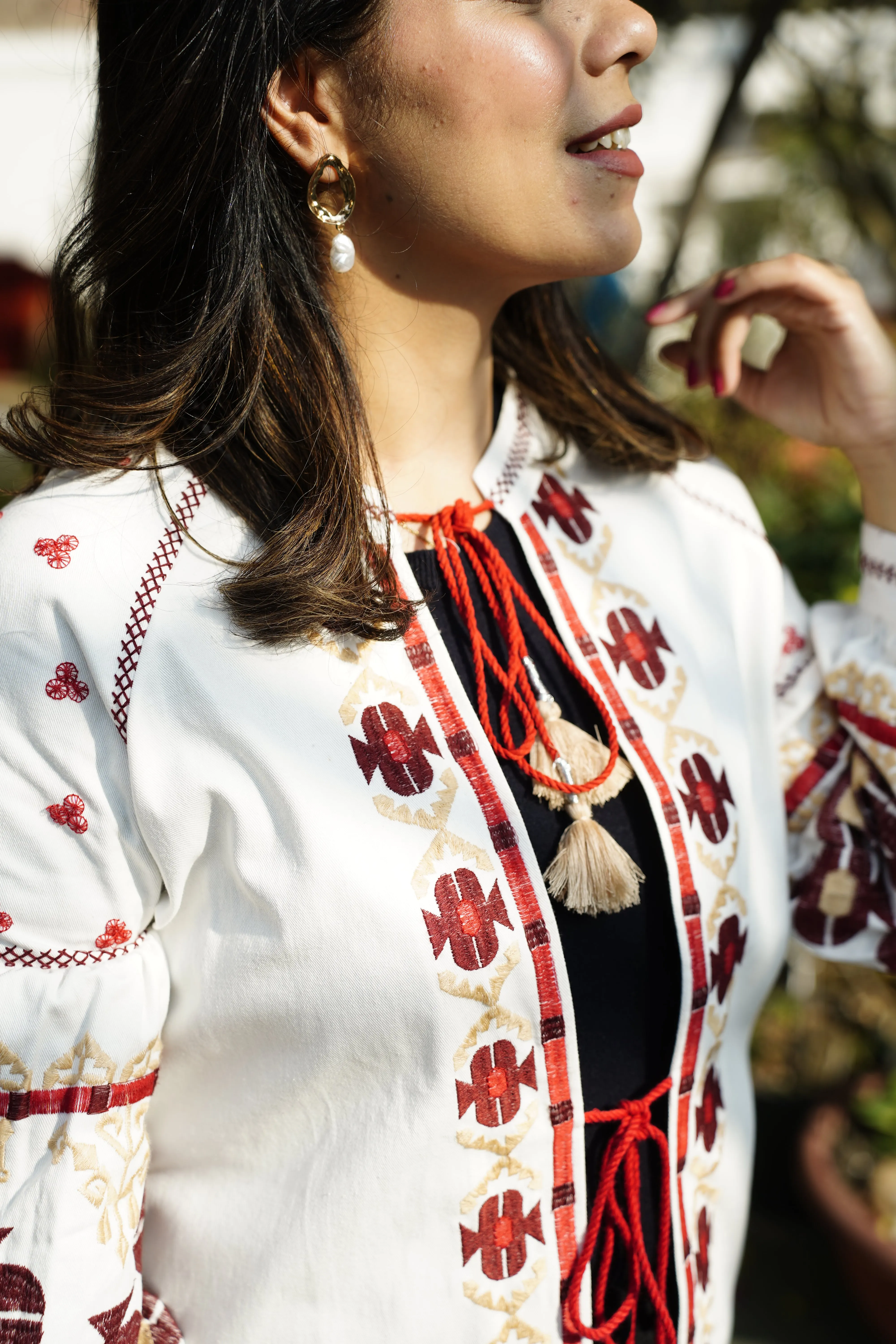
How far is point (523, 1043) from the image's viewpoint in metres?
1.20

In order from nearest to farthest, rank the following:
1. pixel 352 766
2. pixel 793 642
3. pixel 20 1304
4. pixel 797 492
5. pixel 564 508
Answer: pixel 20 1304, pixel 352 766, pixel 564 508, pixel 793 642, pixel 797 492

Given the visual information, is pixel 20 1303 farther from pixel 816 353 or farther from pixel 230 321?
pixel 816 353

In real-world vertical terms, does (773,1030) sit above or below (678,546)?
below

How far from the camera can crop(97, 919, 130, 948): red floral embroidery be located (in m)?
1.13

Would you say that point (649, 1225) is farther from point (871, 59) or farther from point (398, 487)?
point (871, 59)

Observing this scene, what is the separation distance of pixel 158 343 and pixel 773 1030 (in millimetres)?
2888

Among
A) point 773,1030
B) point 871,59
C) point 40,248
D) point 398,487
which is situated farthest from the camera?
point 40,248

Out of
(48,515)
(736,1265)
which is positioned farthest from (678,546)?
(736,1265)

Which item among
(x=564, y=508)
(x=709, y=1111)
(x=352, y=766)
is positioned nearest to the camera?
(x=352, y=766)

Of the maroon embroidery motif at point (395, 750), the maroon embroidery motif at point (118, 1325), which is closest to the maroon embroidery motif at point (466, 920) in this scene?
the maroon embroidery motif at point (395, 750)

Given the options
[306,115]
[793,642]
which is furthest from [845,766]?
[306,115]

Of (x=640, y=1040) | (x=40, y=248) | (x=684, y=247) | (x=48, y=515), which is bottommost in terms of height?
(x=640, y=1040)

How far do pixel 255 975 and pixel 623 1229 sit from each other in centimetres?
51

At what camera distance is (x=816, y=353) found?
1.71 meters
